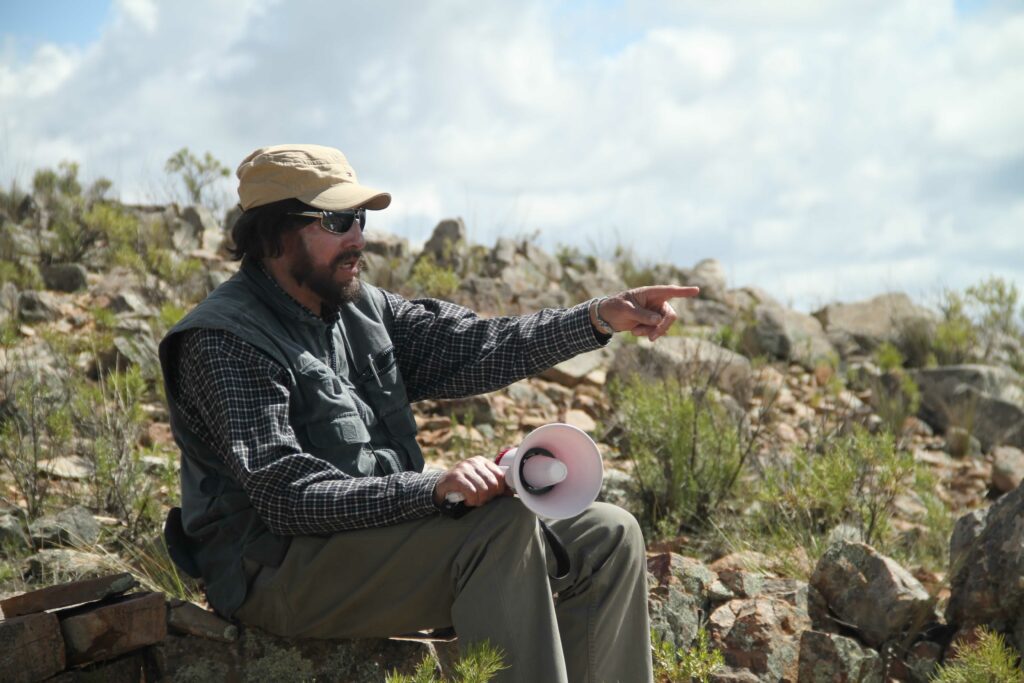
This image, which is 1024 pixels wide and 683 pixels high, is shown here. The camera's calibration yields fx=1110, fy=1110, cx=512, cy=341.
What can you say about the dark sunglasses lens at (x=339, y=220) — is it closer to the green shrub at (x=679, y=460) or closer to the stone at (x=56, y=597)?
the stone at (x=56, y=597)

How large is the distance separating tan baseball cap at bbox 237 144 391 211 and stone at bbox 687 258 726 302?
9426 millimetres

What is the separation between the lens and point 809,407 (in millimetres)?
9062

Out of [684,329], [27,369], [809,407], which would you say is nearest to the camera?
[27,369]

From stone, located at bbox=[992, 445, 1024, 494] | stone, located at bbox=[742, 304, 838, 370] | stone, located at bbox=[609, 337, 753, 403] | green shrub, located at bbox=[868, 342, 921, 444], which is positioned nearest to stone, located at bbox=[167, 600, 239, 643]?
stone, located at bbox=[609, 337, 753, 403]

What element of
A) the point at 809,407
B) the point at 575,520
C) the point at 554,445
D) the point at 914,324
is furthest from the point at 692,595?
the point at 914,324

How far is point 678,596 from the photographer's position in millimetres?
4180

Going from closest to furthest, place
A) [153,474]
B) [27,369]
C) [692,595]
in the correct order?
[692,595] → [153,474] → [27,369]

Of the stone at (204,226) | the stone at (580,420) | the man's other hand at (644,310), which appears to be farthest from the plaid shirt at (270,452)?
the stone at (204,226)

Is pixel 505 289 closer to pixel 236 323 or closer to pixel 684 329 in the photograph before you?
pixel 684 329

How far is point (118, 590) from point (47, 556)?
1397mm

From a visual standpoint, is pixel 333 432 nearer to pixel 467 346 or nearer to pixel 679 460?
pixel 467 346

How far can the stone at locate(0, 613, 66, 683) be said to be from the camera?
3.06m

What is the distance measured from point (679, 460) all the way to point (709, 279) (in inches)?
302

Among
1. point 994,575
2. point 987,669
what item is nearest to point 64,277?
point 994,575
